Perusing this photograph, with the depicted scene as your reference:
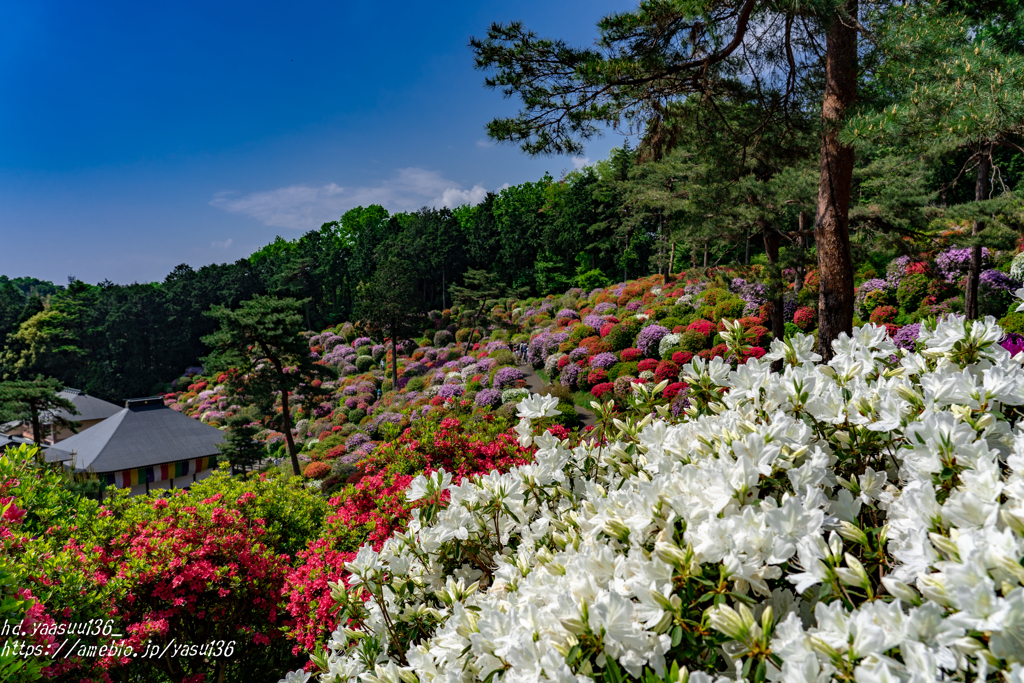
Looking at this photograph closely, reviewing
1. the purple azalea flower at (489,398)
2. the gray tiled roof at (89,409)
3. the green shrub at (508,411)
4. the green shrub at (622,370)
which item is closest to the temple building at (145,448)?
the purple azalea flower at (489,398)

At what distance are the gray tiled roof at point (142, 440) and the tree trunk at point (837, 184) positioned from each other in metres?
14.9

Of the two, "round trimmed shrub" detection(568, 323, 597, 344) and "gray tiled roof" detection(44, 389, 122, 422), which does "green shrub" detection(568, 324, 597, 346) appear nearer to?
"round trimmed shrub" detection(568, 323, 597, 344)

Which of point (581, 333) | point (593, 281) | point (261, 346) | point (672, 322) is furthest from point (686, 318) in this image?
point (261, 346)

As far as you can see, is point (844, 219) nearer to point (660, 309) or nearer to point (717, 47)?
point (717, 47)

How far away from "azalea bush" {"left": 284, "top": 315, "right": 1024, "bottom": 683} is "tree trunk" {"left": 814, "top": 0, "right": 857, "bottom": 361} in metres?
3.60

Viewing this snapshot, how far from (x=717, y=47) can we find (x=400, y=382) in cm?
1711

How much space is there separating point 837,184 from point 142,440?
16.1 meters

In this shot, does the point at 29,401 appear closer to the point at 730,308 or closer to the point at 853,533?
the point at 853,533

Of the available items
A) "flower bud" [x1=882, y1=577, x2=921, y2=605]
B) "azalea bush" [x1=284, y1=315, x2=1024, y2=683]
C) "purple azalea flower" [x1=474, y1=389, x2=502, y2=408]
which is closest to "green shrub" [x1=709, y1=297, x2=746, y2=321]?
"purple azalea flower" [x1=474, y1=389, x2=502, y2=408]

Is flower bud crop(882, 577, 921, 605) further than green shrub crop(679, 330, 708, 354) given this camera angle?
No

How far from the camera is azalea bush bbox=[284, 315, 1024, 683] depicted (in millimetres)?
860

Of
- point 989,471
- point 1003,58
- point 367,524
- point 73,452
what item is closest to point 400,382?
point 73,452

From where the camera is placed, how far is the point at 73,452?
1280cm

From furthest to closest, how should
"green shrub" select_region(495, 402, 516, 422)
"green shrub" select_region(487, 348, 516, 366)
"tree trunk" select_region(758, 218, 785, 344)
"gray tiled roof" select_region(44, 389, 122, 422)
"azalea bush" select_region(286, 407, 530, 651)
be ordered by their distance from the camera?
"gray tiled roof" select_region(44, 389, 122, 422) < "green shrub" select_region(487, 348, 516, 366) < "green shrub" select_region(495, 402, 516, 422) < "tree trunk" select_region(758, 218, 785, 344) < "azalea bush" select_region(286, 407, 530, 651)
